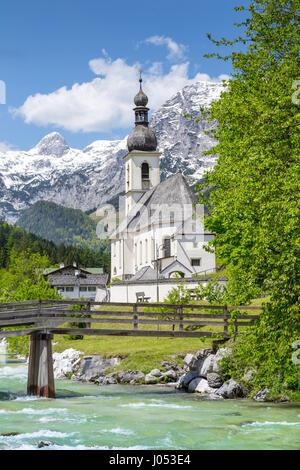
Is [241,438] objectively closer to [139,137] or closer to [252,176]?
[252,176]

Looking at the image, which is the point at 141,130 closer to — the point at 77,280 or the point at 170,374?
the point at 77,280

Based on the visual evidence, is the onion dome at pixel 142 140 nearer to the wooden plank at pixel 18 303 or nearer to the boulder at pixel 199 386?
the wooden plank at pixel 18 303

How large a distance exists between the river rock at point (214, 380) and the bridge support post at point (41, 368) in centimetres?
660

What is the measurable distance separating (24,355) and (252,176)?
32935mm

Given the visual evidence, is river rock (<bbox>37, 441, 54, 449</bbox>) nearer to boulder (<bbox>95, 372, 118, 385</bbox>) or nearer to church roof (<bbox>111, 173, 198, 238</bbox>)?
boulder (<bbox>95, 372, 118, 385</bbox>)

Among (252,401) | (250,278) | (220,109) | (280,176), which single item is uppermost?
(220,109)

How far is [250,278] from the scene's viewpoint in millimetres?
14695

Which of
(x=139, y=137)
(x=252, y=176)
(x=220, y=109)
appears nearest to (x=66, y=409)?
(x=252, y=176)

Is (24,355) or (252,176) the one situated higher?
(252,176)

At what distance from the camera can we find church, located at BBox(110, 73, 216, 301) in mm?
67938

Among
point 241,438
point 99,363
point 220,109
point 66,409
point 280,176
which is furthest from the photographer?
point 99,363

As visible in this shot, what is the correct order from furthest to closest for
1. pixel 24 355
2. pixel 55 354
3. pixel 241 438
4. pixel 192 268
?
pixel 192 268, pixel 24 355, pixel 55 354, pixel 241 438

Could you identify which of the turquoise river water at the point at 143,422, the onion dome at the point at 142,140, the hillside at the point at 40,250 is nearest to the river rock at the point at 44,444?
the turquoise river water at the point at 143,422

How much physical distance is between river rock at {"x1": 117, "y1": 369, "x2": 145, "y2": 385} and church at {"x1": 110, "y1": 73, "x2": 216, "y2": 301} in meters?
18.9
